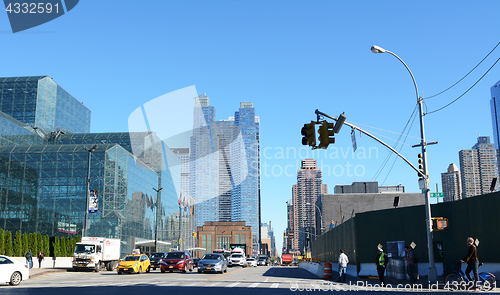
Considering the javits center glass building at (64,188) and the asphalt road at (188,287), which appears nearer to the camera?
the asphalt road at (188,287)

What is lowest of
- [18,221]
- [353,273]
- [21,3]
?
[353,273]

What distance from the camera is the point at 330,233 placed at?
52.8 metres

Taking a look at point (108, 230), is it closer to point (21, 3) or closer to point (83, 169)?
point (83, 169)

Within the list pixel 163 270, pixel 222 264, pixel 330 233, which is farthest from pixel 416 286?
pixel 330 233

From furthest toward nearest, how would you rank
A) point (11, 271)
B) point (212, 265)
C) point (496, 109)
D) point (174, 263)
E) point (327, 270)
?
point (496, 109) → point (174, 263) → point (212, 265) → point (327, 270) → point (11, 271)

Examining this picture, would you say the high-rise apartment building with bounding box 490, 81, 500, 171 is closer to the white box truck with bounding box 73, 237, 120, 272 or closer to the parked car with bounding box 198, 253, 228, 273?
the parked car with bounding box 198, 253, 228, 273

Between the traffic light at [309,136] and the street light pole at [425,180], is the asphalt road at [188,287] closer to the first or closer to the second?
the street light pole at [425,180]

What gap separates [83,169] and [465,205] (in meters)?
64.4

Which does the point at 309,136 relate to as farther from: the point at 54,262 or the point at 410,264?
the point at 54,262

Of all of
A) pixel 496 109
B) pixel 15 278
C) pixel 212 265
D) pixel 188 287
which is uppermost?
pixel 496 109

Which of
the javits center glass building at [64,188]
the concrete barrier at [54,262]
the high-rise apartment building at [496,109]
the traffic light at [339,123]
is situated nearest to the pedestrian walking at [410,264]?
the traffic light at [339,123]

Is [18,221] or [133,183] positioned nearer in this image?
[18,221]

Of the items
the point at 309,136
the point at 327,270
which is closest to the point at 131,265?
the point at 327,270

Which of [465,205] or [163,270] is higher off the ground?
[465,205]
